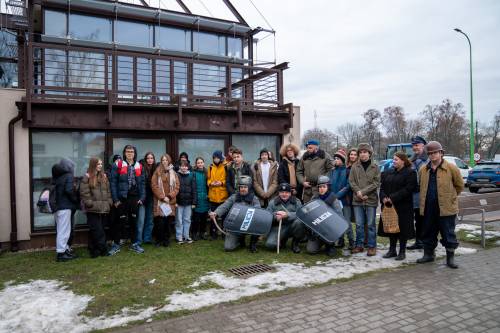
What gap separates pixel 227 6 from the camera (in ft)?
42.5

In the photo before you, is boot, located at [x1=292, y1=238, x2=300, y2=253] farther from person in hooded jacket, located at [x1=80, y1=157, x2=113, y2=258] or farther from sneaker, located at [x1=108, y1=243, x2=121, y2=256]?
person in hooded jacket, located at [x1=80, y1=157, x2=113, y2=258]

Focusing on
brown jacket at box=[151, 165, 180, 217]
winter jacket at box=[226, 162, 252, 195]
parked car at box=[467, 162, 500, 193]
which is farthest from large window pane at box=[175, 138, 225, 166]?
parked car at box=[467, 162, 500, 193]

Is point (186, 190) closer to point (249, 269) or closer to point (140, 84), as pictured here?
point (249, 269)

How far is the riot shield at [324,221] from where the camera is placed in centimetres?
615

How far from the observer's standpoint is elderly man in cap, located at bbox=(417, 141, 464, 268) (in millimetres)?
5625

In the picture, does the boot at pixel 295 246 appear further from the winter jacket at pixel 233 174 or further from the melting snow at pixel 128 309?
the winter jacket at pixel 233 174

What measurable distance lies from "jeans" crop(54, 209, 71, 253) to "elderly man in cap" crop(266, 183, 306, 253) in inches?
136

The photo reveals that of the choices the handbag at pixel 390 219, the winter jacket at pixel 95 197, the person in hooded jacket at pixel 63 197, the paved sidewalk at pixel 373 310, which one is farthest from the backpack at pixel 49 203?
the handbag at pixel 390 219

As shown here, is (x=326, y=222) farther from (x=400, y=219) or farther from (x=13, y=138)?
(x=13, y=138)

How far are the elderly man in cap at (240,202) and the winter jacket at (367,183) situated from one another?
174 cm

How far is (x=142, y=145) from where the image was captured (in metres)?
8.30

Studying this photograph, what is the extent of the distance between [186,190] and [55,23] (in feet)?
23.9

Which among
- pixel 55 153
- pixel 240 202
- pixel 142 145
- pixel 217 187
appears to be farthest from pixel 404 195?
pixel 55 153

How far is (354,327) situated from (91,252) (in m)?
4.71
